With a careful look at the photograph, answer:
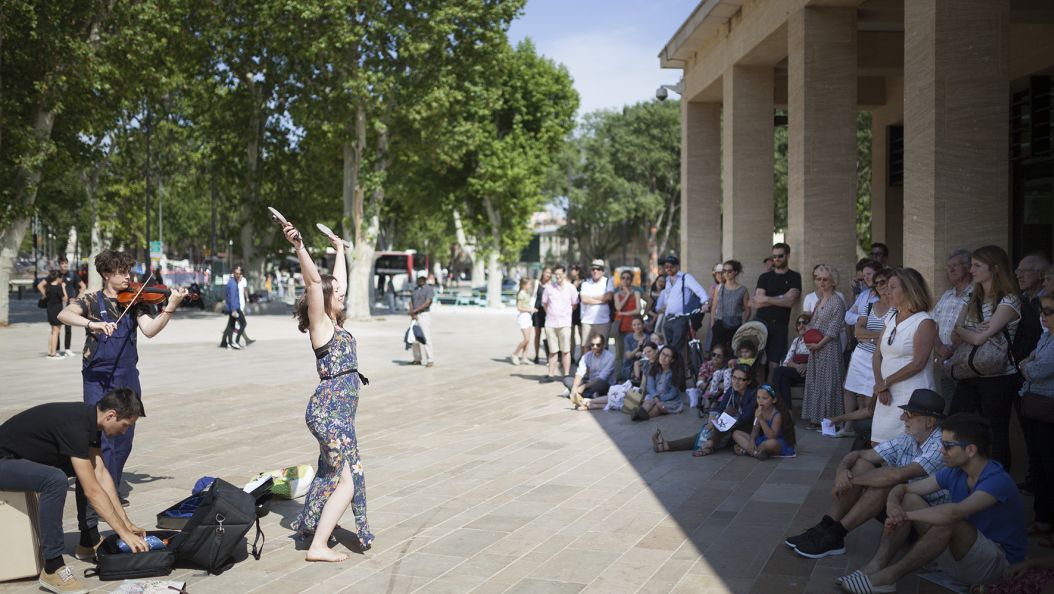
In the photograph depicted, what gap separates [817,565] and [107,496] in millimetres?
4303

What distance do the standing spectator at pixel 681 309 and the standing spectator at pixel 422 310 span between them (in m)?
5.07

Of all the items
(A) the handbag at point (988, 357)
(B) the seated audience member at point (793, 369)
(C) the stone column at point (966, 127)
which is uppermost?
(C) the stone column at point (966, 127)

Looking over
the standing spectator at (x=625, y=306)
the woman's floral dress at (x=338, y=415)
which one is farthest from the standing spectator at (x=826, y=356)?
the woman's floral dress at (x=338, y=415)

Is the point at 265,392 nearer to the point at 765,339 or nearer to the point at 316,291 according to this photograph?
the point at 765,339

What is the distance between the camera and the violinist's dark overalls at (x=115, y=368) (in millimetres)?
6855

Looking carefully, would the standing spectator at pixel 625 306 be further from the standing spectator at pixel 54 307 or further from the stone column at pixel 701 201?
the standing spectator at pixel 54 307

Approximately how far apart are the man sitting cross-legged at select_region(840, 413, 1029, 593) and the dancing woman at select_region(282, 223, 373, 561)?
9.87ft

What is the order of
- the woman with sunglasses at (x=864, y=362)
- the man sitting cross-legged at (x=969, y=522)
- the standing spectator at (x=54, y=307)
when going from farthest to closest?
1. the standing spectator at (x=54, y=307)
2. the woman with sunglasses at (x=864, y=362)
3. the man sitting cross-legged at (x=969, y=522)

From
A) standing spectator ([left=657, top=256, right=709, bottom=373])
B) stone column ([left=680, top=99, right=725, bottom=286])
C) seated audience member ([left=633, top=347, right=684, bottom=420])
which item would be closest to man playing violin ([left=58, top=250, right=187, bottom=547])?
seated audience member ([left=633, top=347, right=684, bottom=420])

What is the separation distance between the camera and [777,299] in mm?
11203

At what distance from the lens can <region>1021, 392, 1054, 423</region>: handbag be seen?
6.06 m

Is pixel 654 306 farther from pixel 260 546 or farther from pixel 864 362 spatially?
pixel 260 546

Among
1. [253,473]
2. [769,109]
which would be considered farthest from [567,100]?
[253,473]

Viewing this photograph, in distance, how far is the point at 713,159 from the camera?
18078 millimetres
